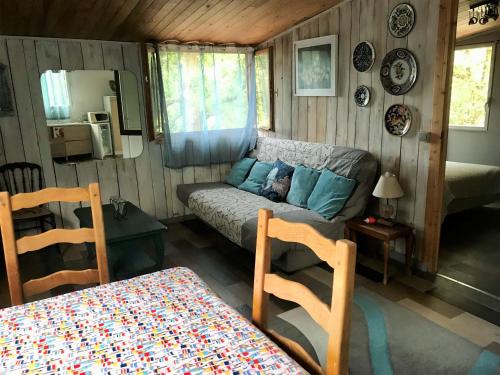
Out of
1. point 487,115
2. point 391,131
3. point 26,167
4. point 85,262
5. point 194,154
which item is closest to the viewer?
point 391,131

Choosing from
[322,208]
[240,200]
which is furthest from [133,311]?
[240,200]

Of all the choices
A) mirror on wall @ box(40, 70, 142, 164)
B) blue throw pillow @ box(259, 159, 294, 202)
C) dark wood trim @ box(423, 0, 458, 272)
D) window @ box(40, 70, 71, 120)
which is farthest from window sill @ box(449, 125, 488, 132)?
window @ box(40, 70, 71, 120)

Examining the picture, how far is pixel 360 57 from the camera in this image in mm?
3406

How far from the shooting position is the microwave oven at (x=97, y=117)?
4.07 meters

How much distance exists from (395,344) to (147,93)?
3.26m

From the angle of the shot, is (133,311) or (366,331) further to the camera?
(366,331)

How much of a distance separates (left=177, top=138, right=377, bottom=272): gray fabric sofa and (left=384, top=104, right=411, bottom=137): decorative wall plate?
287mm

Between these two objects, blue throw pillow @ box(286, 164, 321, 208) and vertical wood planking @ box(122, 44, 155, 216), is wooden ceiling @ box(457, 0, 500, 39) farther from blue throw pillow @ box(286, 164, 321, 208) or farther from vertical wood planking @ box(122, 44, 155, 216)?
vertical wood planking @ box(122, 44, 155, 216)

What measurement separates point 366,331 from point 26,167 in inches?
131

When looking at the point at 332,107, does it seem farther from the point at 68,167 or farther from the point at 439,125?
the point at 68,167

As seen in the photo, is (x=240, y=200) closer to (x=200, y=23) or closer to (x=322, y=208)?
(x=322, y=208)

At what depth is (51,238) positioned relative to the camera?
5.44 ft

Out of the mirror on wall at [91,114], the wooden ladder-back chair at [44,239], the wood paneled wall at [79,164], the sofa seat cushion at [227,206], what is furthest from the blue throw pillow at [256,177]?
the wooden ladder-back chair at [44,239]

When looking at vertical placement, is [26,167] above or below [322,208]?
above
